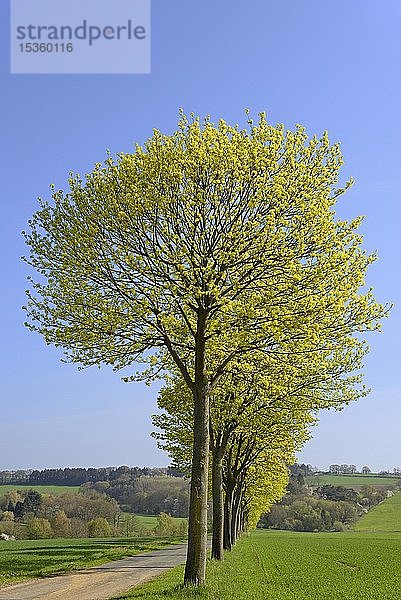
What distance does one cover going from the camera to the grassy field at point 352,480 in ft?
555

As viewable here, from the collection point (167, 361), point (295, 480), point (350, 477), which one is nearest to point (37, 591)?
point (167, 361)

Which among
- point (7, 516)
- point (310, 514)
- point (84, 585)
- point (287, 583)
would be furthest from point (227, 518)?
point (310, 514)

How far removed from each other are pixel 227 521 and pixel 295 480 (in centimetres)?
12213

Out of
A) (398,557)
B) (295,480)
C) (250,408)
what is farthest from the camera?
(295,480)

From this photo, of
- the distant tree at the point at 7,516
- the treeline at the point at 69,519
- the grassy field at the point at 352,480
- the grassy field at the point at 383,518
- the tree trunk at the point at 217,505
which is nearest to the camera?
the tree trunk at the point at 217,505

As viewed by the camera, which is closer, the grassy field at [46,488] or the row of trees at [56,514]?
the row of trees at [56,514]

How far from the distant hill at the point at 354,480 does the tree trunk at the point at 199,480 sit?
151851 mm

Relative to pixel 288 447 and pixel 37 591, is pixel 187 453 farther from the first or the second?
pixel 37 591

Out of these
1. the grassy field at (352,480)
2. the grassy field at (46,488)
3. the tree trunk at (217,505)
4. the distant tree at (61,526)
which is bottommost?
the grassy field at (352,480)

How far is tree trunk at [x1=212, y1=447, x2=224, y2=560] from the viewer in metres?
30.8

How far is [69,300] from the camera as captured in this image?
1858 cm

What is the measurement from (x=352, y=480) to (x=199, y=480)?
171824 millimetres

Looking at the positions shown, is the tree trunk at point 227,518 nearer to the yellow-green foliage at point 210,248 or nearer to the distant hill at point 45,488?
the yellow-green foliage at point 210,248

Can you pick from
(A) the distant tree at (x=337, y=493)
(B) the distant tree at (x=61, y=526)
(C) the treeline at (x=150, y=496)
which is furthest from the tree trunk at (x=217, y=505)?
(A) the distant tree at (x=337, y=493)
